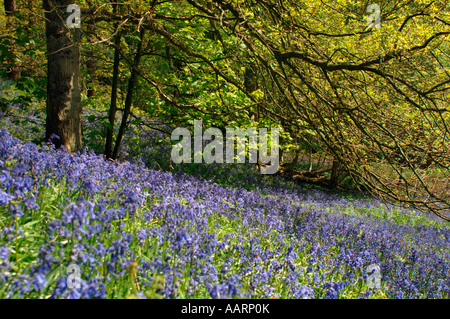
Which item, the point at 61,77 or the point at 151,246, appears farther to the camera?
the point at 61,77

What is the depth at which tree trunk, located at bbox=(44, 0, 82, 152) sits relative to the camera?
4.92m

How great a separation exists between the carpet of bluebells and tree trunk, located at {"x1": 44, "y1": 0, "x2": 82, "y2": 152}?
114 cm

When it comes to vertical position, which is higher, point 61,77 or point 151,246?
point 61,77

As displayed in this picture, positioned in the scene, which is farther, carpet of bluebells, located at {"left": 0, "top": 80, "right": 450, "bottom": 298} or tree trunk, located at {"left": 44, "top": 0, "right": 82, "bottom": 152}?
tree trunk, located at {"left": 44, "top": 0, "right": 82, "bottom": 152}

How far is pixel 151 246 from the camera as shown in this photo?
2.78 meters

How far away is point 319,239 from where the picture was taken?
199 inches

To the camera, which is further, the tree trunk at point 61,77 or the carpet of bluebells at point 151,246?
the tree trunk at point 61,77

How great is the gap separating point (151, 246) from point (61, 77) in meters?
3.48

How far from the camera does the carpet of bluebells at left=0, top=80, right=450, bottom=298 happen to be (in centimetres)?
204

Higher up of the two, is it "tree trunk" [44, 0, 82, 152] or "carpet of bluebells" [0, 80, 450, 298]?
"tree trunk" [44, 0, 82, 152]

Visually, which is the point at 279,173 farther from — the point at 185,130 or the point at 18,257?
the point at 18,257

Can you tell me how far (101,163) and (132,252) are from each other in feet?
7.57

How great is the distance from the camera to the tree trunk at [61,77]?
4918 millimetres

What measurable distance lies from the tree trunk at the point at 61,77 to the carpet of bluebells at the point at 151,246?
1141 millimetres
